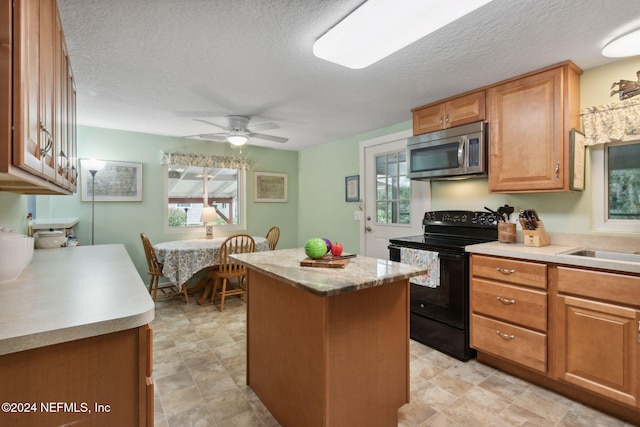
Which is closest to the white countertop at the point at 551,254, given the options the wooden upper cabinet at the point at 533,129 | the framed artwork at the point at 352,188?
the wooden upper cabinet at the point at 533,129

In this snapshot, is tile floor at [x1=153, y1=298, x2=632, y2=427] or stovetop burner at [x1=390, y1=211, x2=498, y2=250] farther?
stovetop burner at [x1=390, y1=211, x2=498, y2=250]

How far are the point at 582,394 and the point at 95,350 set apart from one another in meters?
2.58

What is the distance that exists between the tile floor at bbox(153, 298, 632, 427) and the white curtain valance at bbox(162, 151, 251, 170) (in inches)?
96.1

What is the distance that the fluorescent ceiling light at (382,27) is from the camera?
140 cm

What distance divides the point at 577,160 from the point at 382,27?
1682 millimetres

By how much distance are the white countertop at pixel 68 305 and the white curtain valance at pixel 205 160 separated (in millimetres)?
2798

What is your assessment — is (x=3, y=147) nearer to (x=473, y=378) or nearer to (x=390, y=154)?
(x=473, y=378)

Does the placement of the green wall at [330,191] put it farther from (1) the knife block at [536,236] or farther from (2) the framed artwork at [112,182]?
(2) the framed artwork at [112,182]

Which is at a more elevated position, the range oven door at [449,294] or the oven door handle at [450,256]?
the oven door handle at [450,256]

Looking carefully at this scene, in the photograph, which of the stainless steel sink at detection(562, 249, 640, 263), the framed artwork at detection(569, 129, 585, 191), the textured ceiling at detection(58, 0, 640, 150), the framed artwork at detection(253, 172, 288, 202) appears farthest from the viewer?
the framed artwork at detection(253, 172, 288, 202)

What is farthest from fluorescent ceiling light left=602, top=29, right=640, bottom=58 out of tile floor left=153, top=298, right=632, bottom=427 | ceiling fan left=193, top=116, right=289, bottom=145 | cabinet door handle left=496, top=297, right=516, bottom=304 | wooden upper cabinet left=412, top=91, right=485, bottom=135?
ceiling fan left=193, top=116, right=289, bottom=145

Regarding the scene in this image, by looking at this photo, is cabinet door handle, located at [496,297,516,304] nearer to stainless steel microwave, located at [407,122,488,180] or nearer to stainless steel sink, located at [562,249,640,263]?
stainless steel sink, located at [562,249,640,263]

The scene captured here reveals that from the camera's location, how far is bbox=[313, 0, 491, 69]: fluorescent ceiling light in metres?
1.40

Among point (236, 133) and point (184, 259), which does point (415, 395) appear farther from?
point (236, 133)
